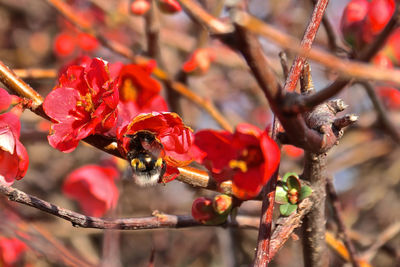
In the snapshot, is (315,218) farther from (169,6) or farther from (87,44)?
(87,44)

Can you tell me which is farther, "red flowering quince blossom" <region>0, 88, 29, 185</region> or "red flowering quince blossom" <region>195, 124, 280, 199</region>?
"red flowering quince blossom" <region>0, 88, 29, 185</region>

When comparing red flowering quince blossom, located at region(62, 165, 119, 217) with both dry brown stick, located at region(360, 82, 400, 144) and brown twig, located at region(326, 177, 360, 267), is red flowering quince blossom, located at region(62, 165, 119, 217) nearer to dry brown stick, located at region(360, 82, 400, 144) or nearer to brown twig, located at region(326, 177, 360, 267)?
brown twig, located at region(326, 177, 360, 267)

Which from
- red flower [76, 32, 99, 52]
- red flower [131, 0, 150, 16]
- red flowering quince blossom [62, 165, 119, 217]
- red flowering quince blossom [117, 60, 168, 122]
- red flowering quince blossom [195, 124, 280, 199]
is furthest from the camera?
red flower [76, 32, 99, 52]

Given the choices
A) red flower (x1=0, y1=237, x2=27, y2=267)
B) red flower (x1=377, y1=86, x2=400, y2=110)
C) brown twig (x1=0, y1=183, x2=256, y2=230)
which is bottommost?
brown twig (x1=0, y1=183, x2=256, y2=230)

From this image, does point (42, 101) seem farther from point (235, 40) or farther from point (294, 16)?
point (294, 16)

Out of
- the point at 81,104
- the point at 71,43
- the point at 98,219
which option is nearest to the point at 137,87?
the point at 81,104

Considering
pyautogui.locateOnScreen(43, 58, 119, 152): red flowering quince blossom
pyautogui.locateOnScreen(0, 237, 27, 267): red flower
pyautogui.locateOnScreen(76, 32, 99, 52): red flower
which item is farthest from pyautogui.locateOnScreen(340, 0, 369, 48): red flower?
pyautogui.locateOnScreen(76, 32, 99, 52): red flower

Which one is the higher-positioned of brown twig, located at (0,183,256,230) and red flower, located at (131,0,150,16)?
red flower, located at (131,0,150,16)
